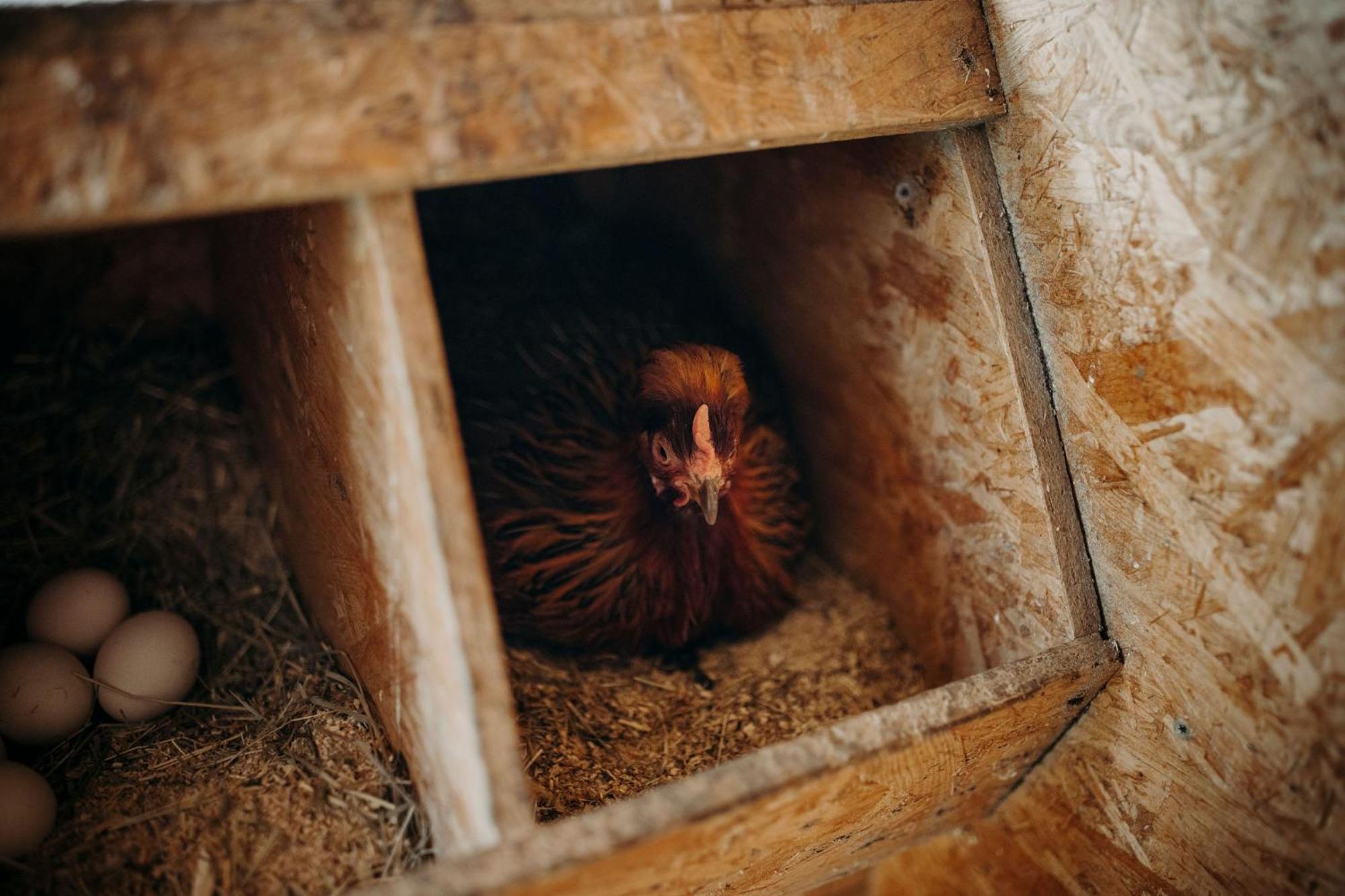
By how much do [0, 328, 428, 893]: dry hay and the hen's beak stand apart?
2.16 ft

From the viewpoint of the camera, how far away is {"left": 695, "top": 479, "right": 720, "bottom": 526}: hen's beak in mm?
1515

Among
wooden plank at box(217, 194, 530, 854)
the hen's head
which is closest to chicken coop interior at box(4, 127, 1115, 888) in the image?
wooden plank at box(217, 194, 530, 854)

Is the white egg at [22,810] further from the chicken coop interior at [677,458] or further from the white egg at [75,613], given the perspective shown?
the white egg at [75,613]

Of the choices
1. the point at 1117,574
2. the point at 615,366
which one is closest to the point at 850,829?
the point at 1117,574

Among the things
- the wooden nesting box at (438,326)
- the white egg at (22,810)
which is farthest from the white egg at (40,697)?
the wooden nesting box at (438,326)

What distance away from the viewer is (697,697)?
1.84m

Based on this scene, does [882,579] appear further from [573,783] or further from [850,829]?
[573,783]

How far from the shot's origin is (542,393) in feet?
6.30

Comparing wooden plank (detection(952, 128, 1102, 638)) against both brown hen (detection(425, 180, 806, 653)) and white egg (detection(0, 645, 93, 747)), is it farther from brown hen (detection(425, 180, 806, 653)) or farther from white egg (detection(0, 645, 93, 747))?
white egg (detection(0, 645, 93, 747))

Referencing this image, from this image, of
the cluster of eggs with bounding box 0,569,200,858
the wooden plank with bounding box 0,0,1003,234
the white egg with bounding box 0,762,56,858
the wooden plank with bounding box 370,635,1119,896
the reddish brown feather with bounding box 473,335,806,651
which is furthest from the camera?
the reddish brown feather with bounding box 473,335,806,651

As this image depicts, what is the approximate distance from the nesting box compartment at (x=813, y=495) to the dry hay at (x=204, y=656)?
12 centimetres

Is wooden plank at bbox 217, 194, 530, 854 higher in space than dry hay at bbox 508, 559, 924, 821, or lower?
higher

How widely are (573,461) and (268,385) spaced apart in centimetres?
63

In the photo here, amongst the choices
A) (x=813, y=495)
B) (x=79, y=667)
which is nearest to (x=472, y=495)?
(x=79, y=667)
